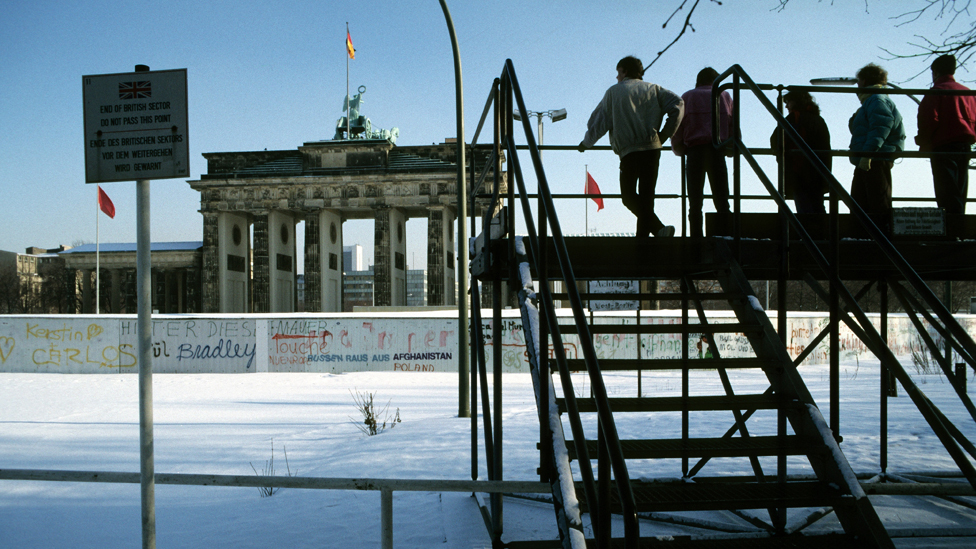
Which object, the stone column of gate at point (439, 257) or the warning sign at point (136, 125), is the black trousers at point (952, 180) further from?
the stone column of gate at point (439, 257)

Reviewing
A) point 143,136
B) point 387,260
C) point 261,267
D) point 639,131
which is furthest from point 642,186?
point 261,267

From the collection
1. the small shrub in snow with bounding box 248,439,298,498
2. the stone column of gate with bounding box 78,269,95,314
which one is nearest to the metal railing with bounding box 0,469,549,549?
the small shrub in snow with bounding box 248,439,298,498

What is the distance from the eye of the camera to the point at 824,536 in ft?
11.2

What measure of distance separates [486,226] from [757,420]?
23.9ft

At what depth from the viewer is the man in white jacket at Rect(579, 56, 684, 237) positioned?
5137 mm

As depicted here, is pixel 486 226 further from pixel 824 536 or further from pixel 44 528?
pixel 44 528

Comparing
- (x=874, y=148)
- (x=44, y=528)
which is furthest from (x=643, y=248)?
(x=44, y=528)

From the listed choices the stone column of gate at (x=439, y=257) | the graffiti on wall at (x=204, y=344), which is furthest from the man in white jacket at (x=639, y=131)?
the stone column of gate at (x=439, y=257)

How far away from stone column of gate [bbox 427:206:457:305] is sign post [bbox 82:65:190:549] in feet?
125

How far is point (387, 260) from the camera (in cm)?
4388

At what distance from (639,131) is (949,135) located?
288 centimetres

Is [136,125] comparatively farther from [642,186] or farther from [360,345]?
[360,345]

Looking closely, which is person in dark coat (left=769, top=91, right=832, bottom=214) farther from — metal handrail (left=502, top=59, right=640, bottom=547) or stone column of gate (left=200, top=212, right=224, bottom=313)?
stone column of gate (left=200, top=212, right=224, bottom=313)

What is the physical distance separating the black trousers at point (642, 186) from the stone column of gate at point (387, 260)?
38.4 m
